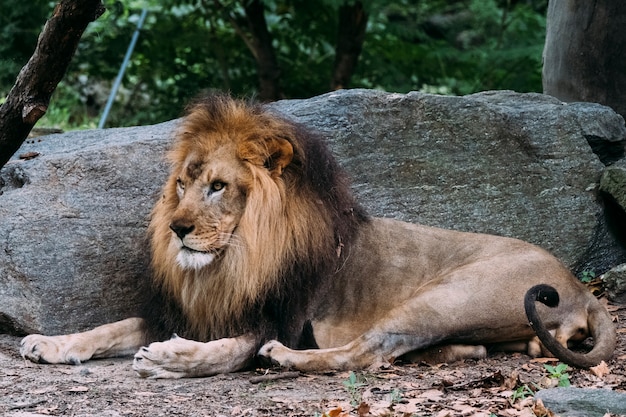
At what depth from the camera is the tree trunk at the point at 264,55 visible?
31.9ft

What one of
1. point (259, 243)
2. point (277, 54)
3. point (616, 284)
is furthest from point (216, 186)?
point (277, 54)

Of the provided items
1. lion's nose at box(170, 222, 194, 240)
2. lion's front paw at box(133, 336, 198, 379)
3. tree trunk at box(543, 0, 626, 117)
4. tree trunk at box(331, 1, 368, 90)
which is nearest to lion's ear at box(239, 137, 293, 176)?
lion's nose at box(170, 222, 194, 240)

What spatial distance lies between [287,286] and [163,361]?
0.70m

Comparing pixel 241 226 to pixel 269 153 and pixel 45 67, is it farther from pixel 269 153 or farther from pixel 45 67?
pixel 45 67

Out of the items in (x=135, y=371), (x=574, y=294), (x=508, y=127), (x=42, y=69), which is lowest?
(x=135, y=371)

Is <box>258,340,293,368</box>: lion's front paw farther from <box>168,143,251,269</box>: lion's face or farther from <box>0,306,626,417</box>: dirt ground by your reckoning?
<box>168,143,251,269</box>: lion's face

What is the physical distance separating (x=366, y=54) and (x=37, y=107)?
6486mm

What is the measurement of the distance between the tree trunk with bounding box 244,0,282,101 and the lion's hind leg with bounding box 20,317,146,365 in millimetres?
4827

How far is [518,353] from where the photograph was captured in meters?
5.21

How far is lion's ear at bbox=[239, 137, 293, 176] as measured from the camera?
4.91m

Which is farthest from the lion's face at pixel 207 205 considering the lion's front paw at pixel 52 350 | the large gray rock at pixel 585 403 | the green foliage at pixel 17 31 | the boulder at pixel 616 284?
the green foliage at pixel 17 31

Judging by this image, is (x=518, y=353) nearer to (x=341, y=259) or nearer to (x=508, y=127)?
(x=341, y=259)

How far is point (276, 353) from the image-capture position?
4.77 m

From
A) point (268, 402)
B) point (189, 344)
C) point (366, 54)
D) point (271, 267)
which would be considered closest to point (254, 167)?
point (271, 267)
